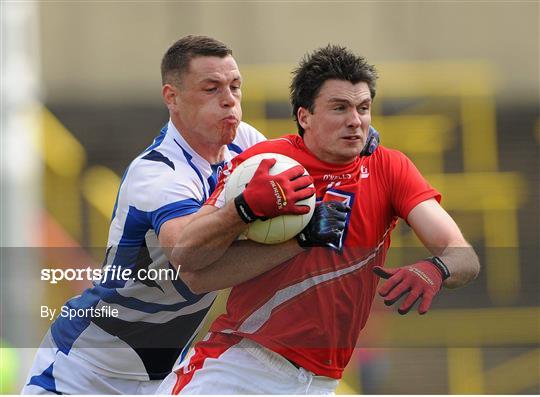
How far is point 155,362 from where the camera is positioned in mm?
3287

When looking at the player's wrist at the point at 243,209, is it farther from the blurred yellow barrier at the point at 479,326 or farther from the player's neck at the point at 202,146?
the blurred yellow barrier at the point at 479,326

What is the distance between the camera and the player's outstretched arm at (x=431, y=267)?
8.51 feet

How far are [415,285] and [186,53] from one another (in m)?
1.05

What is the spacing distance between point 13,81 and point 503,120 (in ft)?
8.04

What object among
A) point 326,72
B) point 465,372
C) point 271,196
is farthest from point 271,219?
point 465,372

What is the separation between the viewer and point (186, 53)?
3.14 m

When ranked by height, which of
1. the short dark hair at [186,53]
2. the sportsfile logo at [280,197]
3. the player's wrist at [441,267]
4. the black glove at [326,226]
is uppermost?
the short dark hair at [186,53]

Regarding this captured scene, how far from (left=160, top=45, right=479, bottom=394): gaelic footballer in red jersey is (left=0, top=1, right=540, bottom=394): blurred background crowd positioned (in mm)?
2115

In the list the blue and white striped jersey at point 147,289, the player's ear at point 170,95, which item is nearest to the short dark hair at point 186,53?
the player's ear at point 170,95

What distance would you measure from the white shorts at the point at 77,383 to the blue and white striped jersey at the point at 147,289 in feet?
0.08

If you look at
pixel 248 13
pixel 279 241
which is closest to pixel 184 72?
pixel 279 241

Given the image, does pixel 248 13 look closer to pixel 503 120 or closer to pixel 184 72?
pixel 503 120

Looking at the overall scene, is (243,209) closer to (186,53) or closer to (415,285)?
(415,285)

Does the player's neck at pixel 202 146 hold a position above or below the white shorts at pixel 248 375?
above
